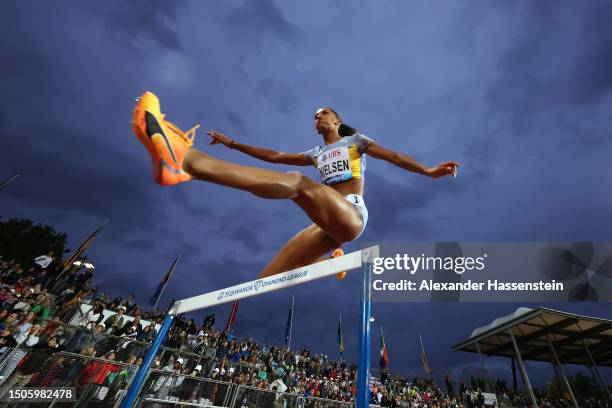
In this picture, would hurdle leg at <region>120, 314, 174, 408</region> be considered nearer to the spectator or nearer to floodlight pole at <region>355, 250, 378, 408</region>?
floodlight pole at <region>355, 250, 378, 408</region>

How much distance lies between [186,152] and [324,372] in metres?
19.8

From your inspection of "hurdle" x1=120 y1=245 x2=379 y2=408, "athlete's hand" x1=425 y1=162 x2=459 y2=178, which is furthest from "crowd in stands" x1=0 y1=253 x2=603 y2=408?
"athlete's hand" x1=425 y1=162 x2=459 y2=178

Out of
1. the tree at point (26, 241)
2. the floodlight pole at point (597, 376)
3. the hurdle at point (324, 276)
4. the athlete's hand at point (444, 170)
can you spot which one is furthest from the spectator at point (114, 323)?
the tree at point (26, 241)

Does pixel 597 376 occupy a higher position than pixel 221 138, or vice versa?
pixel 597 376

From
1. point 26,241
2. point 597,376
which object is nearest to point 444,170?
point 597,376

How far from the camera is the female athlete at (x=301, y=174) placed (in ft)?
7.68

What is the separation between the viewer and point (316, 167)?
13.7ft

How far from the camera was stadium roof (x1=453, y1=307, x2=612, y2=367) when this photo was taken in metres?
16.5

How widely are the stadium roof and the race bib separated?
54.8 feet

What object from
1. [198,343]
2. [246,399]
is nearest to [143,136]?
[246,399]

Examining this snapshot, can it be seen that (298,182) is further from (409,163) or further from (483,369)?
(483,369)

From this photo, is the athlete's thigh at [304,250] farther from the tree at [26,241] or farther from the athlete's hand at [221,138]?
the tree at [26,241]

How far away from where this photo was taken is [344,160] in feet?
12.1

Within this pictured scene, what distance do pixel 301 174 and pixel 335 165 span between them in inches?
39.1
